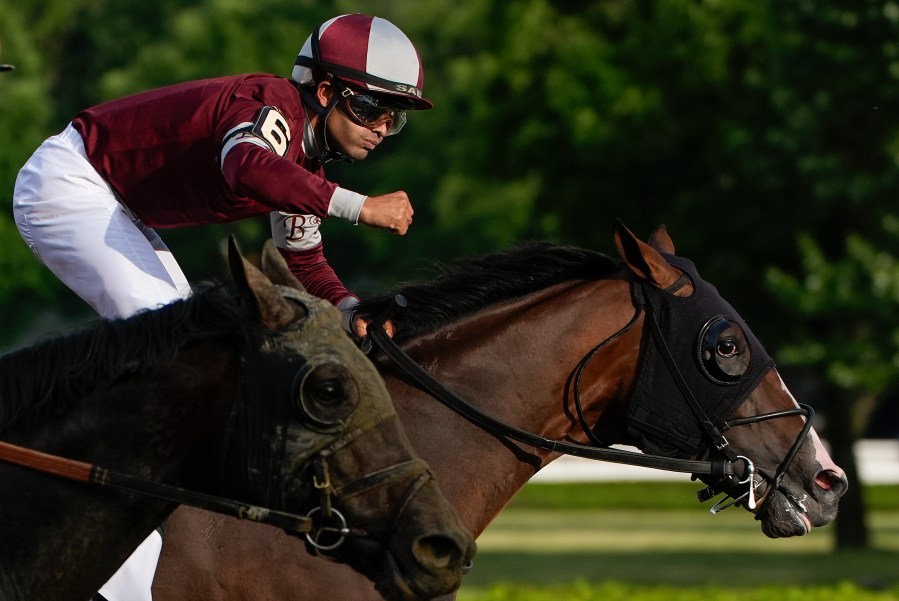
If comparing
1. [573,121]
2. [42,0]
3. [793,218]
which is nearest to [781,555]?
[793,218]

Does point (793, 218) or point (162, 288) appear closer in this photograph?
point (162, 288)

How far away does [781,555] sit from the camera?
17844 mm

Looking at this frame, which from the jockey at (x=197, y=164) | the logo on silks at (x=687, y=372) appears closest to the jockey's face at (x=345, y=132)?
the jockey at (x=197, y=164)

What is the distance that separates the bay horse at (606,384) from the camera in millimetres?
4871

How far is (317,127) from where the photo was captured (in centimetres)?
482

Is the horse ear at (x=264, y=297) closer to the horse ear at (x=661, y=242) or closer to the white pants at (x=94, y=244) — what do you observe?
the white pants at (x=94, y=244)

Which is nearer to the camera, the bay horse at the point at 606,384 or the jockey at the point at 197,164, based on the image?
the jockey at the point at 197,164

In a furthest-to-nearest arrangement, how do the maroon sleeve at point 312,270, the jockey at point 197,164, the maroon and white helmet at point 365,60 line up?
1. the maroon sleeve at point 312,270
2. the maroon and white helmet at point 365,60
3. the jockey at point 197,164

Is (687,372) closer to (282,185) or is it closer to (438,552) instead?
(282,185)

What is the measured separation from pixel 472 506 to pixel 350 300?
81 cm

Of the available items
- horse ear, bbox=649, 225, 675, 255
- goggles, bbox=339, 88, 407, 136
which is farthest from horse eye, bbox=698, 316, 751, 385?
goggles, bbox=339, 88, 407, 136

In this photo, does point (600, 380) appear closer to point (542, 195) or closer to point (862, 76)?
point (862, 76)

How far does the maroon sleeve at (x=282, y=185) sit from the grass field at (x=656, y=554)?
5986 millimetres

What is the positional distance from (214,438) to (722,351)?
6.64 ft
